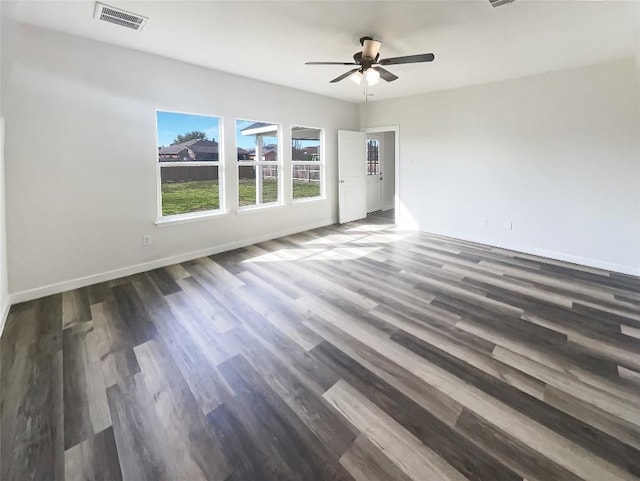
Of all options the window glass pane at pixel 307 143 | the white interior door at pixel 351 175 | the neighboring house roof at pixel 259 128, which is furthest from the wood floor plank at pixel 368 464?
the white interior door at pixel 351 175

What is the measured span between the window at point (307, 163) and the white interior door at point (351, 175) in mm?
452

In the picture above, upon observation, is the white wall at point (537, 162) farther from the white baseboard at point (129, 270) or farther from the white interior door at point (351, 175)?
the white baseboard at point (129, 270)

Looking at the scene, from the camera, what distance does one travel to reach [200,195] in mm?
4820

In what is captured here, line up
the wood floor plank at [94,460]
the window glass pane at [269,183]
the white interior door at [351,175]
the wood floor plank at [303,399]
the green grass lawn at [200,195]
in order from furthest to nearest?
the white interior door at [351,175], the window glass pane at [269,183], the green grass lawn at [200,195], the wood floor plank at [303,399], the wood floor plank at [94,460]

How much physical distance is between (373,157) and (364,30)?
17.3ft

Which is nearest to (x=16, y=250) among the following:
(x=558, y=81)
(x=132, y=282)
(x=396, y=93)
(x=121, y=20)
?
(x=132, y=282)

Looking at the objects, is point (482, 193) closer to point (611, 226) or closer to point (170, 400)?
point (611, 226)

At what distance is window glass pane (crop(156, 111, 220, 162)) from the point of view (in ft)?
13.4

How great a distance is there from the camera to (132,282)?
144 inches

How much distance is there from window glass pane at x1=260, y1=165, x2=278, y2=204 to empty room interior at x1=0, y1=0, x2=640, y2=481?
7 cm

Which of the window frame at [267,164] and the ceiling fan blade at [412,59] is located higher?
the ceiling fan blade at [412,59]

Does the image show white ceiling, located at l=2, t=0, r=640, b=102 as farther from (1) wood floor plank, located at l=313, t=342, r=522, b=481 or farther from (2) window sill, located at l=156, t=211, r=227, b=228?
(1) wood floor plank, located at l=313, t=342, r=522, b=481

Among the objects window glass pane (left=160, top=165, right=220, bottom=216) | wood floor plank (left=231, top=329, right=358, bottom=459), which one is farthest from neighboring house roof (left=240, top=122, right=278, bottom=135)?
wood floor plank (left=231, top=329, right=358, bottom=459)

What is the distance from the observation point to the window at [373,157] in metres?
8.05
